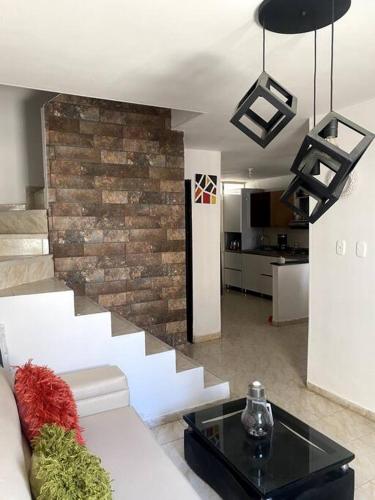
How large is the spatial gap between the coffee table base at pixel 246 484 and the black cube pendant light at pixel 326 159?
1.19m

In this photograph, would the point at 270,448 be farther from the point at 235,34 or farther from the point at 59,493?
the point at 235,34

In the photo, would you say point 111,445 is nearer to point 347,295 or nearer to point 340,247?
point 347,295

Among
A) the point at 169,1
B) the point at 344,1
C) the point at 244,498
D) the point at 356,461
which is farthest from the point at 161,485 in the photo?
the point at 344,1

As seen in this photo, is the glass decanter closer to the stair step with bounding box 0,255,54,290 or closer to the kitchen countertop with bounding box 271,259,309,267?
the stair step with bounding box 0,255,54,290

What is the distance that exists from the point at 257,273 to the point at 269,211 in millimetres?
1224

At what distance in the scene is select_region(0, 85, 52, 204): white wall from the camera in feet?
12.6

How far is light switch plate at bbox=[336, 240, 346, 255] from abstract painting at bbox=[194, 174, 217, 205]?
6.69 feet

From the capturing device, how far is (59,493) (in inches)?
43.1

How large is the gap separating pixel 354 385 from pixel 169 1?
281 cm

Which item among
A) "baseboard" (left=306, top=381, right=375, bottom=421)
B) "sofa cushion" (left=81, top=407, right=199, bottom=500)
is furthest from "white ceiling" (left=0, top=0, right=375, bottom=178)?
"baseboard" (left=306, top=381, right=375, bottom=421)

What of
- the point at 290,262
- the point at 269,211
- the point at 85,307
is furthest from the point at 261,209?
the point at 85,307

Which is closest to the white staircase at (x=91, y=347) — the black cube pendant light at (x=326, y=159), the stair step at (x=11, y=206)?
the stair step at (x=11, y=206)

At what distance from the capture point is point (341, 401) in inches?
121

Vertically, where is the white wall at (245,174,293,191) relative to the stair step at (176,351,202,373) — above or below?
above
